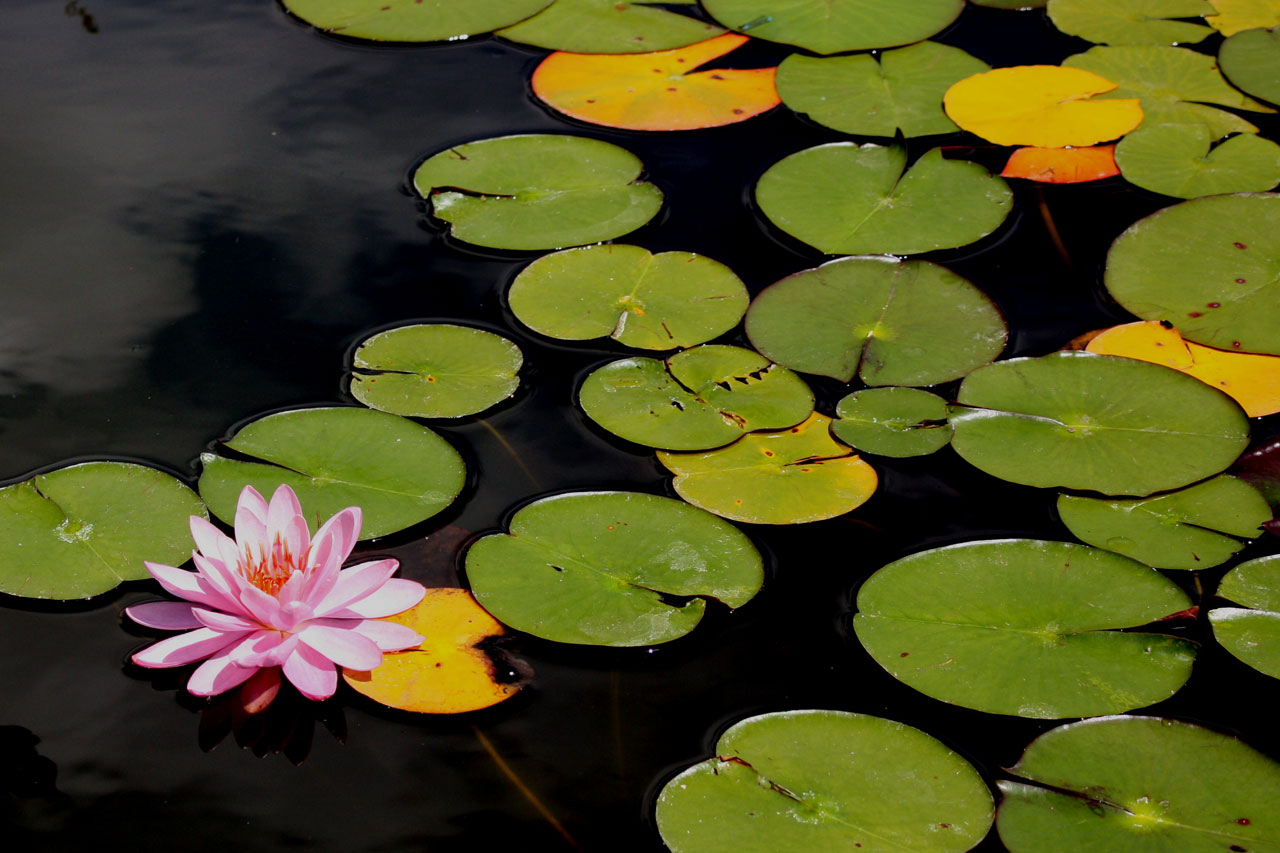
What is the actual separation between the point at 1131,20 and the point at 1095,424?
6.81ft

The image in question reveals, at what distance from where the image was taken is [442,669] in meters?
1.86

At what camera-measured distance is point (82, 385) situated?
239 centimetres

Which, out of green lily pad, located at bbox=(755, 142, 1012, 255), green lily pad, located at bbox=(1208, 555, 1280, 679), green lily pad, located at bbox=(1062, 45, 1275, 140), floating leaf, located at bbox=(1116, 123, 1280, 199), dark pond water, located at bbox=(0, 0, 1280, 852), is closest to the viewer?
dark pond water, located at bbox=(0, 0, 1280, 852)

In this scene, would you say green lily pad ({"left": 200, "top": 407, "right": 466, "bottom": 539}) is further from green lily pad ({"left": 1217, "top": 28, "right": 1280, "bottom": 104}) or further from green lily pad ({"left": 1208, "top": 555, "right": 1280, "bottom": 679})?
green lily pad ({"left": 1217, "top": 28, "right": 1280, "bottom": 104})

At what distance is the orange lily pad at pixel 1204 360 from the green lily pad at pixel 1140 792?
0.92m

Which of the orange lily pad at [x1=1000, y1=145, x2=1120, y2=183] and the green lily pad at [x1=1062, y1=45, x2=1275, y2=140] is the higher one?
the green lily pad at [x1=1062, y1=45, x2=1275, y2=140]

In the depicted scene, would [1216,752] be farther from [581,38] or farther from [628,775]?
[581,38]

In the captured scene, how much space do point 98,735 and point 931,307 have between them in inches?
79.1

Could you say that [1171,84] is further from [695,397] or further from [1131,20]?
[695,397]

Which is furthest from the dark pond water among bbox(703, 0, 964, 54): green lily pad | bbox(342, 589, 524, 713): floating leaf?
bbox(703, 0, 964, 54): green lily pad

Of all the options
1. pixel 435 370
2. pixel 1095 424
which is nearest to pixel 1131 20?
pixel 1095 424

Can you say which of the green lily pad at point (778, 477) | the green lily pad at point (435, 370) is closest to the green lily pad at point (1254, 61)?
the green lily pad at point (778, 477)

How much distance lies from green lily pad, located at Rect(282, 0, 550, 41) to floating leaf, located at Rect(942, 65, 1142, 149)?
1.52m

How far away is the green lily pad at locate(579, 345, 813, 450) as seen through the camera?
229cm
